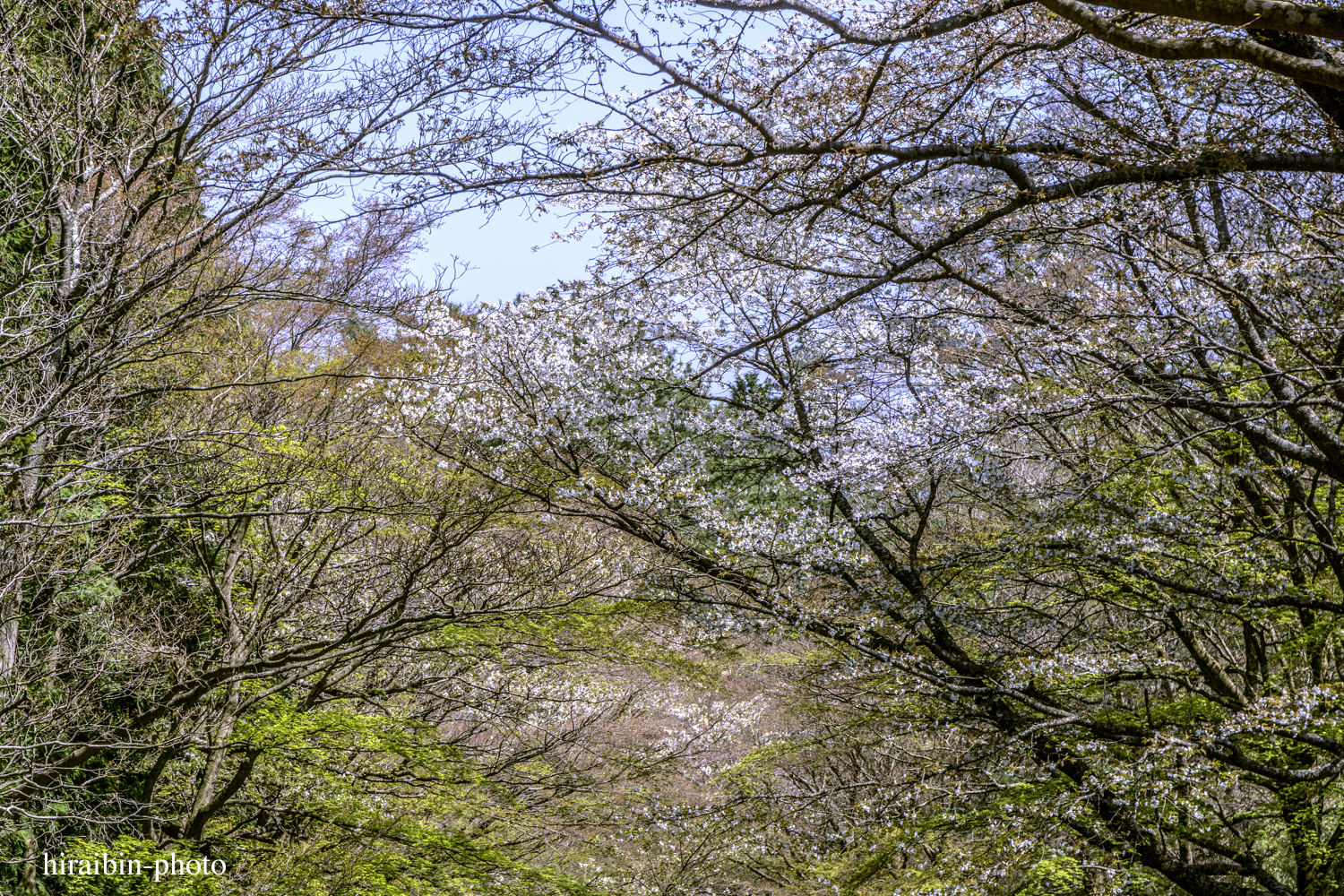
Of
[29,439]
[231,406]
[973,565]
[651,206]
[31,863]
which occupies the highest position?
[231,406]

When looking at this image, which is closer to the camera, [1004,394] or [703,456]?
[1004,394]

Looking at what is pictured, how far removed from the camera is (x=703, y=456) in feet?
27.4

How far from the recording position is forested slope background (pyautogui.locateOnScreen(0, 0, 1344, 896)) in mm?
4523

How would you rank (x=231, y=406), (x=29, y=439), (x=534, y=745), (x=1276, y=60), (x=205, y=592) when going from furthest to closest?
(x=534, y=745) < (x=205, y=592) < (x=231, y=406) < (x=29, y=439) < (x=1276, y=60)

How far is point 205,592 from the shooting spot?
8.17 metres

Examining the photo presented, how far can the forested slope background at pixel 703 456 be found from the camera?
178 inches

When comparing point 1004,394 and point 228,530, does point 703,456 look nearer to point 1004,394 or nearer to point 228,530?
point 1004,394

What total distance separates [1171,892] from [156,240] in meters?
8.98

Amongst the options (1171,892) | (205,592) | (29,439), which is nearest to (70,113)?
(29,439)

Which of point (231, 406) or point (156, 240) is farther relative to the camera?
point (231, 406)

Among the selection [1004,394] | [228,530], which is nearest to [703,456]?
[1004,394]

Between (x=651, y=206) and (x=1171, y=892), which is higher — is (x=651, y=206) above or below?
above

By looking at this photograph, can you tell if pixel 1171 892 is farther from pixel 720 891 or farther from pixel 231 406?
pixel 231 406

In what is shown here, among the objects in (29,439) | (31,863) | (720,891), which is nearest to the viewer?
(29,439)
